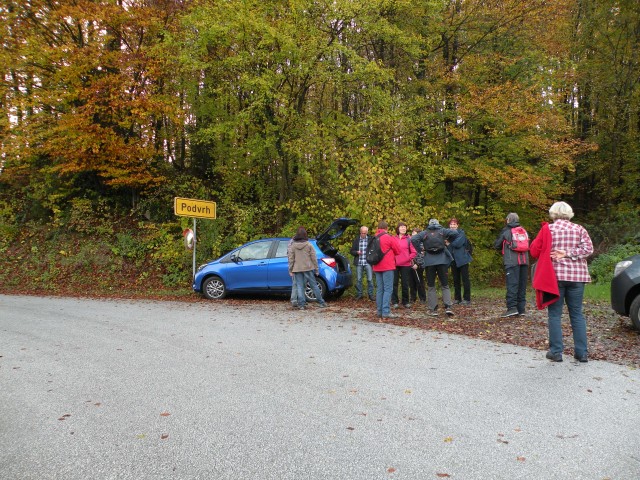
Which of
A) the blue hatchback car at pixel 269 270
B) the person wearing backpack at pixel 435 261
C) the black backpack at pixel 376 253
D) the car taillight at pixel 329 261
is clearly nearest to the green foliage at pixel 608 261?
the person wearing backpack at pixel 435 261

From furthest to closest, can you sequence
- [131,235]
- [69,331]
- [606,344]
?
[131,235] → [69,331] → [606,344]

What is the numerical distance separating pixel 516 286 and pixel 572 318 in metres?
3.17

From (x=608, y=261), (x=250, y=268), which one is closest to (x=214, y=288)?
(x=250, y=268)

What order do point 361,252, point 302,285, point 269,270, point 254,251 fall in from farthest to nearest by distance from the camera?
point 254,251, point 269,270, point 361,252, point 302,285

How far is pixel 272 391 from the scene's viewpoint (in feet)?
16.4

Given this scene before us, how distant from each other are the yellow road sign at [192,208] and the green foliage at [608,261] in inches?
505

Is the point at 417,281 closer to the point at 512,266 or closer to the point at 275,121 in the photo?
the point at 512,266

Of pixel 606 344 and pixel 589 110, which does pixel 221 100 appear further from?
pixel 589 110

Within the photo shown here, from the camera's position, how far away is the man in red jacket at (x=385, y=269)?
9461 mm

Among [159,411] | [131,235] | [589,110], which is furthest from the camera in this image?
[589,110]

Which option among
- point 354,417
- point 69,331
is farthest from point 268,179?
point 354,417

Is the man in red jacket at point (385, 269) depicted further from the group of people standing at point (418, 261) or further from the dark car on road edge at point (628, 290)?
the dark car on road edge at point (628, 290)

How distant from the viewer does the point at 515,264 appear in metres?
9.23

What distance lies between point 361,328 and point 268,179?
44.0 ft
